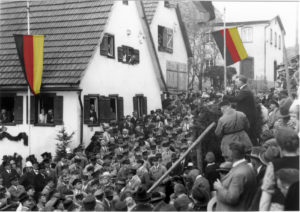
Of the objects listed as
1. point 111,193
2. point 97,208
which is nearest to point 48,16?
point 111,193

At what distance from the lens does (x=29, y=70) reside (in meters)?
16.7

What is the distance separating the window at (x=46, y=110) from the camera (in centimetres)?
1760

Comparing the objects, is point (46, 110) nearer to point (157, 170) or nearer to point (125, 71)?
point (125, 71)

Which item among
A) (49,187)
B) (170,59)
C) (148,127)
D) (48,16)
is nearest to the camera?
(49,187)

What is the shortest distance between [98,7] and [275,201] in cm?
1520

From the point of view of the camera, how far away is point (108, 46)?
64.4 ft

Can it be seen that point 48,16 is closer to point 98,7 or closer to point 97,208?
point 98,7

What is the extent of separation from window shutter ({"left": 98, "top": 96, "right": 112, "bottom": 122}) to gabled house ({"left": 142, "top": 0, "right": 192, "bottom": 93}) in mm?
5731

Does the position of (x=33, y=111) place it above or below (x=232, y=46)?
below

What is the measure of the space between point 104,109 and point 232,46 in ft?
18.6

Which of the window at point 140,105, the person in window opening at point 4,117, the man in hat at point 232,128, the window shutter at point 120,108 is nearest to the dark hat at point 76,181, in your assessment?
the man in hat at point 232,128

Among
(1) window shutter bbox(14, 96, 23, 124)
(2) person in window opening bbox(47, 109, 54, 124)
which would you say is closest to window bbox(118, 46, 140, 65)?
(2) person in window opening bbox(47, 109, 54, 124)

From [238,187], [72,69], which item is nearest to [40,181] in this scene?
[72,69]

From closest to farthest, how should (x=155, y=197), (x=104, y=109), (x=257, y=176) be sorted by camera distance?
(x=257, y=176), (x=155, y=197), (x=104, y=109)
